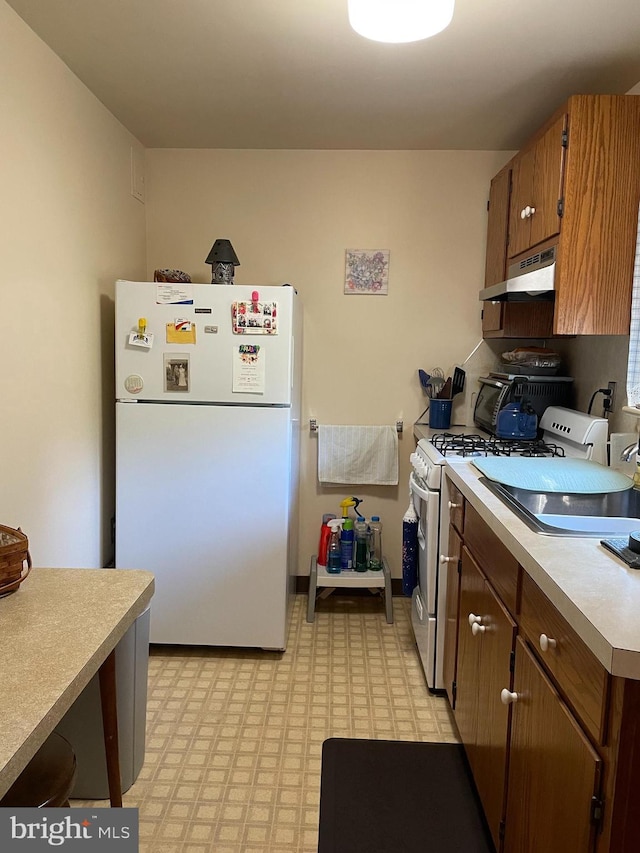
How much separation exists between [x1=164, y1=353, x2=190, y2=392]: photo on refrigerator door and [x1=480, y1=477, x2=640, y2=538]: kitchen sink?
128 cm

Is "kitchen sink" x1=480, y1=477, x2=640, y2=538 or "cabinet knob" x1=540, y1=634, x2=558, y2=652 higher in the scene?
"kitchen sink" x1=480, y1=477, x2=640, y2=538

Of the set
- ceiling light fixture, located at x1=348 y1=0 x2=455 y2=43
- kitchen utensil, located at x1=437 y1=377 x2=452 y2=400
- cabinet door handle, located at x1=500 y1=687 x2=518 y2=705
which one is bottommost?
cabinet door handle, located at x1=500 y1=687 x2=518 y2=705

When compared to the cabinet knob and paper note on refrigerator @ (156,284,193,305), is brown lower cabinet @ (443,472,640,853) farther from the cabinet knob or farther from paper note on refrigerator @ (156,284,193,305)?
paper note on refrigerator @ (156,284,193,305)

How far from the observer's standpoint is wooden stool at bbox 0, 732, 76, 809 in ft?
3.72

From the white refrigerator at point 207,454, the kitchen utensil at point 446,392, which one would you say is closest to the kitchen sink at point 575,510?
the white refrigerator at point 207,454

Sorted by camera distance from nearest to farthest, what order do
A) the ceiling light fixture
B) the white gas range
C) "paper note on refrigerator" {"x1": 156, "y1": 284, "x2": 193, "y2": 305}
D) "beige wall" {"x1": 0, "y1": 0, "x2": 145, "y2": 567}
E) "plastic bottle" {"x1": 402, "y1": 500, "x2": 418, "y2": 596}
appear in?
the ceiling light fixture → "beige wall" {"x1": 0, "y1": 0, "x2": 145, "y2": 567} → the white gas range → "paper note on refrigerator" {"x1": 156, "y1": 284, "x2": 193, "y2": 305} → "plastic bottle" {"x1": 402, "y1": 500, "x2": 418, "y2": 596}

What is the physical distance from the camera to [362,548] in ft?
9.89

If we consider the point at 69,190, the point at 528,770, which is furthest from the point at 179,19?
the point at 528,770

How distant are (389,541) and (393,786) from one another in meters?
1.48

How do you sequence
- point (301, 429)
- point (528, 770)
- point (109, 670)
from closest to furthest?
point (528, 770) → point (109, 670) → point (301, 429)

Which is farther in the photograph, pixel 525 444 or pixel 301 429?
pixel 301 429

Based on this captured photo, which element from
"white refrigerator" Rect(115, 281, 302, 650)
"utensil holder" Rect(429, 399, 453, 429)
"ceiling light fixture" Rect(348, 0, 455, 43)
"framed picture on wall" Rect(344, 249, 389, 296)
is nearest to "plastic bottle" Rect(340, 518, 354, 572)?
"white refrigerator" Rect(115, 281, 302, 650)

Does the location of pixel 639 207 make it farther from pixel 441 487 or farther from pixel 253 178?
pixel 253 178

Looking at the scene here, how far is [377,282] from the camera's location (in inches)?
120
